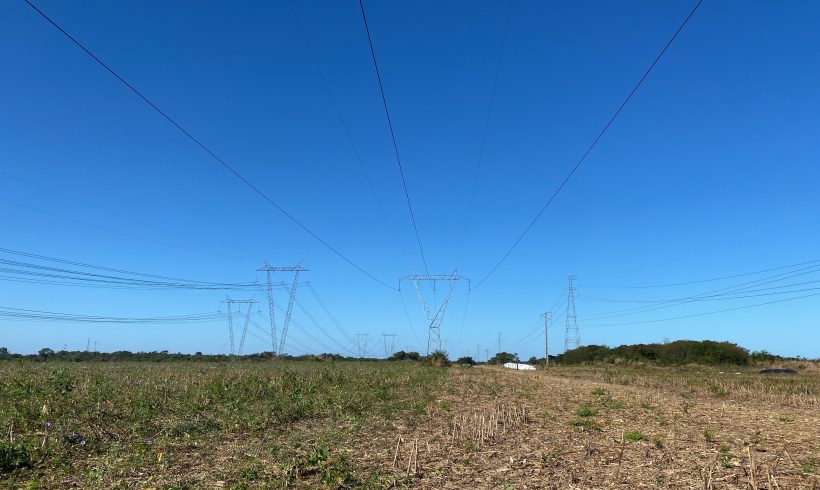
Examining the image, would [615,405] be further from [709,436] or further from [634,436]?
[634,436]

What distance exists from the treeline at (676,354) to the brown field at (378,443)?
69.9 metres

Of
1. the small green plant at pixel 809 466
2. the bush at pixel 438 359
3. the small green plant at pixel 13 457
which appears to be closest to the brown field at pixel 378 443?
the small green plant at pixel 809 466

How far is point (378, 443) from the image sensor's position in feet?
36.9

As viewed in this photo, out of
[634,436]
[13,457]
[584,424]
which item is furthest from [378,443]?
[13,457]

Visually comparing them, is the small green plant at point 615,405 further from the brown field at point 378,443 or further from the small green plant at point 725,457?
the small green plant at point 725,457

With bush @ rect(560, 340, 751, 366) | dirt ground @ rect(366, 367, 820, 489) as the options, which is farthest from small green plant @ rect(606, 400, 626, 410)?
bush @ rect(560, 340, 751, 366)

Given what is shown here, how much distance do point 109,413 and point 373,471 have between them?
27.6ft

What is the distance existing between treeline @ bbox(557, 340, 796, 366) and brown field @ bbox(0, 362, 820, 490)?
2751 inches

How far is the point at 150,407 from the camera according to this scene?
1451 cm

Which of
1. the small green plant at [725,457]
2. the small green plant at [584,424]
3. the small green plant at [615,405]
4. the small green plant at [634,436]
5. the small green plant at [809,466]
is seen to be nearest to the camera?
the small green plant at [809,466]

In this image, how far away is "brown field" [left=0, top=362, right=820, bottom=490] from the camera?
8.13m

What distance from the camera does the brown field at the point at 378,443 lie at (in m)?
8.13

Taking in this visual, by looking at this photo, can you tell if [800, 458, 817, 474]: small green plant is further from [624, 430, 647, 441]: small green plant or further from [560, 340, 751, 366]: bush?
[560, 340, 751, 366]: bush

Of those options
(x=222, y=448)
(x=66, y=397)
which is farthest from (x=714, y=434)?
(x=66, y=397)
